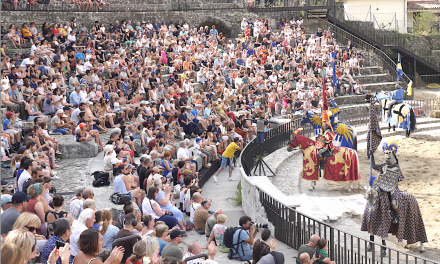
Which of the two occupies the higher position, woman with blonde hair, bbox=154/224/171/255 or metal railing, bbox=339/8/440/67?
metal railing, bbox=339/8/440/67

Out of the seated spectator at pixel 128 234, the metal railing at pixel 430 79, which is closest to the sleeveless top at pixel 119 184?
the seated spectator at pixel 128 234

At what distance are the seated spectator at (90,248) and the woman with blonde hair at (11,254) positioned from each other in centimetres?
158

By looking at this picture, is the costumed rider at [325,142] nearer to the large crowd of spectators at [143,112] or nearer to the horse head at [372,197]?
the large crowd of spectators at [143,112]

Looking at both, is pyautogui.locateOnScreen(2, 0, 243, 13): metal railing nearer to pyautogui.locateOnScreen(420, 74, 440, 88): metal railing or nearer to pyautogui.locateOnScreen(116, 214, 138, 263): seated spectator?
pyautogui.locateOnScreen(420, 74, 440, 88): metal railing

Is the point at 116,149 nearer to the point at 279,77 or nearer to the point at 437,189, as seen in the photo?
the point at 437,189

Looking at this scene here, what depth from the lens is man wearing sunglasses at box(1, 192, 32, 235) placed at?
23.4 ft

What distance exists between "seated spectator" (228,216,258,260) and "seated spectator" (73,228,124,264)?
3.24 meters

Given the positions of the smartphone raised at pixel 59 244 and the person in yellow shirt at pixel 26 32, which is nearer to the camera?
the smartphone raised at pixel 59 244

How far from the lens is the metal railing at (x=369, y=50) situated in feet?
102

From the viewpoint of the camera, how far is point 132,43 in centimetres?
2431

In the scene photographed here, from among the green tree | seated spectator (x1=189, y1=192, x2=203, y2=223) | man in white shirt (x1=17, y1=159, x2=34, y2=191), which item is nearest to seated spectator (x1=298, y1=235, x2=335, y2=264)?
seated spectator (x1=189, y1=192, x2=203, y2=223)

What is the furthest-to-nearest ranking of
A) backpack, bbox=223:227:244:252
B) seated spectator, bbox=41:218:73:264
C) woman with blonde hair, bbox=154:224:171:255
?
backpack, bbox=223:227:244:252, woman with blonde hair, bbox=154:224:171:255, seated spectator, bbox=41:218:73:264

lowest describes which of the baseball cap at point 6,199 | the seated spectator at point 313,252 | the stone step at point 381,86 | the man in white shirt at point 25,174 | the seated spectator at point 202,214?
the seated spectator at point 202,214

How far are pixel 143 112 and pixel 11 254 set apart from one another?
12.6 metres
